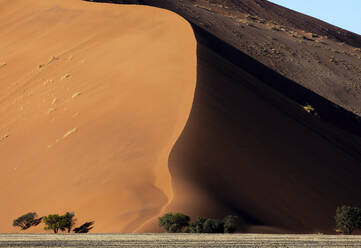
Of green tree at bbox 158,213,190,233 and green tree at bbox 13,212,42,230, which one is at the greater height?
green tree at bbox 13,212,42,230

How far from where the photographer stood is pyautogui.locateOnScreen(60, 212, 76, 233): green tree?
2505cm

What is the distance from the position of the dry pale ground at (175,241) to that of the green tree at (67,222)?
2.04 meters

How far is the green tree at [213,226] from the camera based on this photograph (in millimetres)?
24144

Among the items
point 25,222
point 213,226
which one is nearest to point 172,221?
point 213,226

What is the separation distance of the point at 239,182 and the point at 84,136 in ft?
27.7

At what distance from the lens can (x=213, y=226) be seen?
24219 millimetres

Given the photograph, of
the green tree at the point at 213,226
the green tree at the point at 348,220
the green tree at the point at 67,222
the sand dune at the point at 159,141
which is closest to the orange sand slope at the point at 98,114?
the sand dune at the point at 159,141

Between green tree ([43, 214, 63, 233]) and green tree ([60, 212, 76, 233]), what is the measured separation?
86mm

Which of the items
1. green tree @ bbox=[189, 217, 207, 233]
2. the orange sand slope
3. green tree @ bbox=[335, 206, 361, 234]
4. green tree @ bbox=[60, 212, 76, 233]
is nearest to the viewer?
green tree @ bbox=[189, 217, 207, 233]

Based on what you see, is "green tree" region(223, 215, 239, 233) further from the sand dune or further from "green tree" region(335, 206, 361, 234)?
"green tree" region(335, 206, 361, 234)

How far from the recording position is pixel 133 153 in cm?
2959

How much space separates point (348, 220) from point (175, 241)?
8862mm

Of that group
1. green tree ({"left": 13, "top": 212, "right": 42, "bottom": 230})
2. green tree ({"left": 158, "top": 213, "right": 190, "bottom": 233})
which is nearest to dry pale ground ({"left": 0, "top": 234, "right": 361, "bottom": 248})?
green tree ({"left": 158, "top": 213, "right": 190, "bottom": 233})

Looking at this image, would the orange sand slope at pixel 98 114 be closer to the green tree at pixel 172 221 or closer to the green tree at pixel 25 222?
the green tree at pixel 25 222
